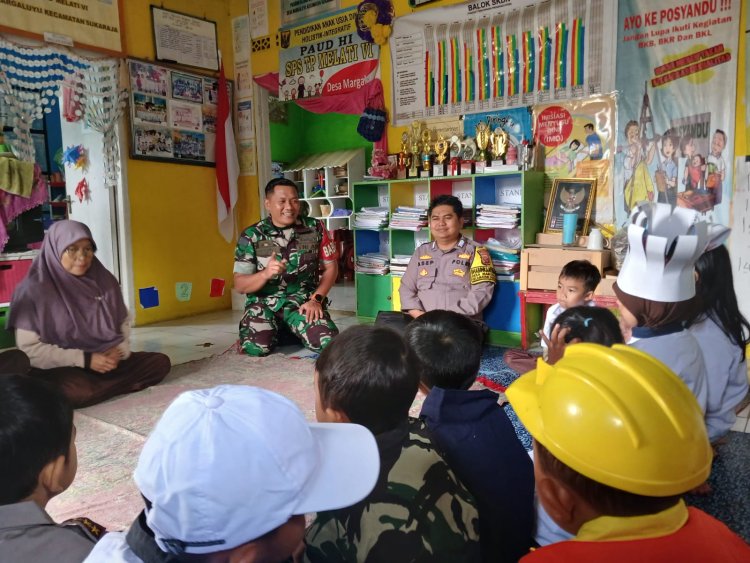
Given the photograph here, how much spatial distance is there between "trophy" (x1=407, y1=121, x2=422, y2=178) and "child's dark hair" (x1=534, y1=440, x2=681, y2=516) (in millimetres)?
3698

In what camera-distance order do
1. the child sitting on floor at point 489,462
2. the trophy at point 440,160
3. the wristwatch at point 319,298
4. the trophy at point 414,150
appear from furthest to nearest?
the trophy at point 414,150
the trophy at point 440,160
the wristwatch at point 319,298
the child sitting on floor at point 489,462

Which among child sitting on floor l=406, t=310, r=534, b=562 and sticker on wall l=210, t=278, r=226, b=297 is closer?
child sitting on floor l=406, t=310, r=534, b=562

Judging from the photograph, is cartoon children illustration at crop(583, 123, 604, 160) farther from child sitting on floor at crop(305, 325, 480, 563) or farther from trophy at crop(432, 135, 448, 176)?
child sitting on floor at crop(305, 325, 480, 563)

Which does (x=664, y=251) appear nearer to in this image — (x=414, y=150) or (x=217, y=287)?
(x=414, y=150)

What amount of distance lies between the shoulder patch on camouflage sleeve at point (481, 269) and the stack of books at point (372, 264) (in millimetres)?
962

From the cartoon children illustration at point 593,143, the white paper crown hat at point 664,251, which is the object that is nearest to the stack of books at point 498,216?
the cartoon children illustration at point 593,143

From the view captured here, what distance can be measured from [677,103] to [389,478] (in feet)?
10.7

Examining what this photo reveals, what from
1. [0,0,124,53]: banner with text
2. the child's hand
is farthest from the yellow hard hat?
[0,0,124,53]: banner with text

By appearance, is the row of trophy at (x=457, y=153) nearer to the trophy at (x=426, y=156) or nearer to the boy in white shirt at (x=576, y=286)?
the trophy at (x=426, y=156)

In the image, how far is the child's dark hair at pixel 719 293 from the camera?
5.82 ft

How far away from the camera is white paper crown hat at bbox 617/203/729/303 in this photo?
1547 millimetres

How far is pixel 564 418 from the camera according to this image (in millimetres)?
774

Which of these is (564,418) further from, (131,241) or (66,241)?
(131,241)

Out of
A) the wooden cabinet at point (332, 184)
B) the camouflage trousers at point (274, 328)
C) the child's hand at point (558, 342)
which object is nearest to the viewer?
the child's hand at point (558, 342)
